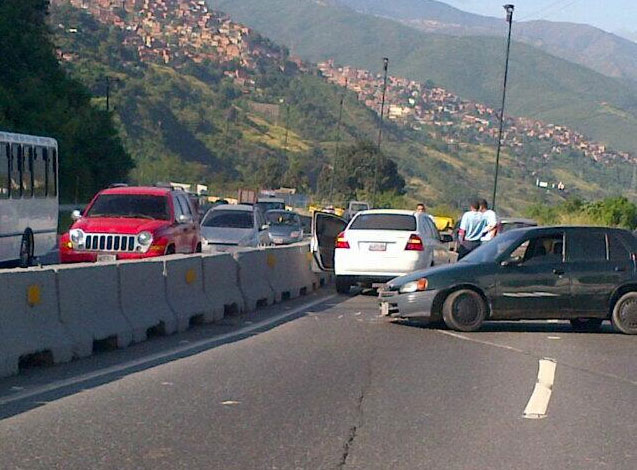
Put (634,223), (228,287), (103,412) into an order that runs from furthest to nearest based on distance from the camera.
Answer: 1. (634,223)
2. (228,287)
3. (103,412)

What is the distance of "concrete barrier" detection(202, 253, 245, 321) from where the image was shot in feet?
56.3

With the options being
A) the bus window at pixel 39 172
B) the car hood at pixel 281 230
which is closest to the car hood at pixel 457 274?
the bus window at pixel 39 172

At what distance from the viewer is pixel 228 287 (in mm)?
18188

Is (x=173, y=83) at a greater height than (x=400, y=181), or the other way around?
(x=173, y=83)

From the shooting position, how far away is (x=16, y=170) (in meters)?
24.7

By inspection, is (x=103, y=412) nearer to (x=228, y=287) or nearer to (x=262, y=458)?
(x=262, y=458)

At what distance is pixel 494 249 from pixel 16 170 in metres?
11.6

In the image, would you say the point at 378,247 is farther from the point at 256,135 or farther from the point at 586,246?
the point at 256,135

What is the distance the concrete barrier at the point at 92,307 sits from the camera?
1273cm

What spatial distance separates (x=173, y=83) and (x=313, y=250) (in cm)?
11941

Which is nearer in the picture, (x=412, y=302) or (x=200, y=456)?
(x=200, y=456)

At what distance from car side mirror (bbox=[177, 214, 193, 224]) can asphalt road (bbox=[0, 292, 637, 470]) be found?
668 cm

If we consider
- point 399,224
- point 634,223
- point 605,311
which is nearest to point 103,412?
point 605,311

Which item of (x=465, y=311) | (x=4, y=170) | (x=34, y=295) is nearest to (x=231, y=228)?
(x=4, y=170)
